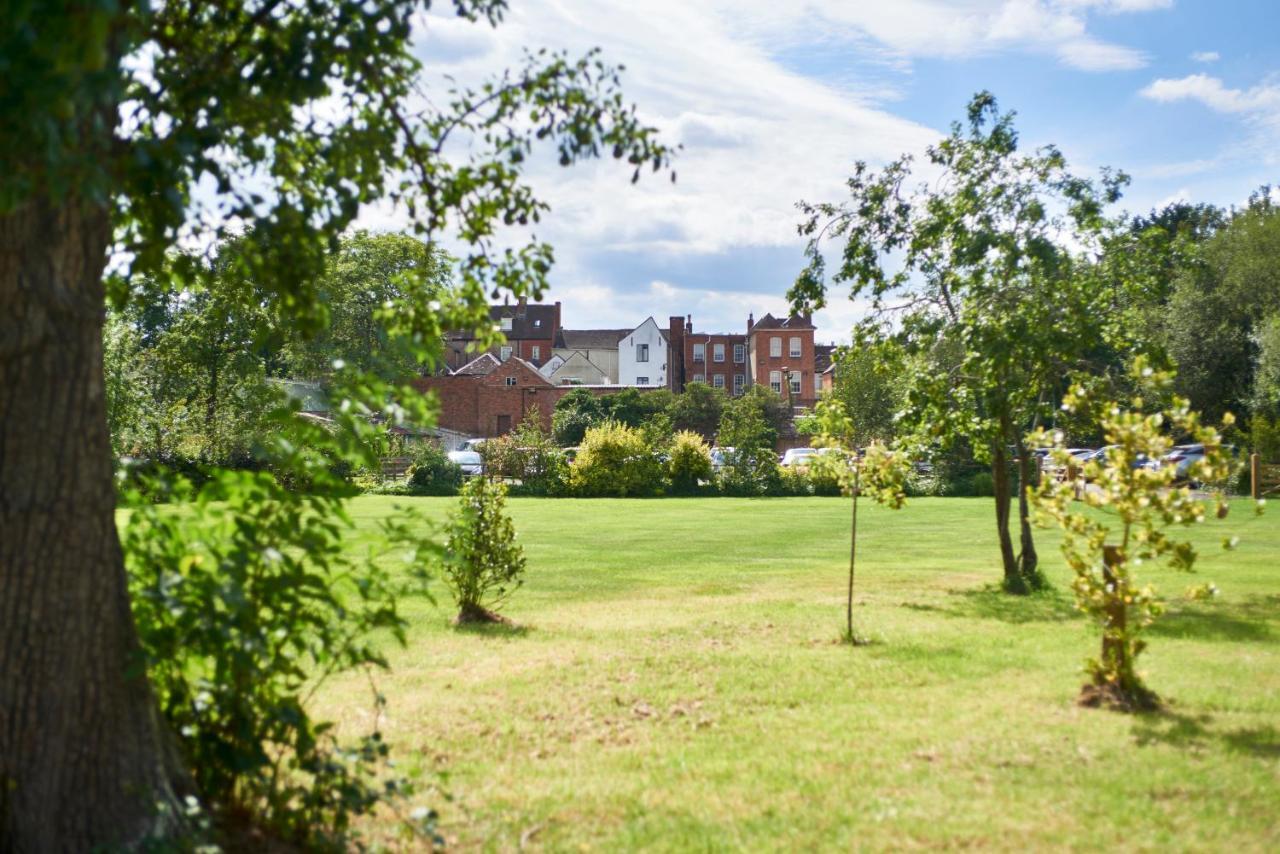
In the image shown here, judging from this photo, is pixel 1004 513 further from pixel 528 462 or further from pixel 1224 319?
pixel 1224 319

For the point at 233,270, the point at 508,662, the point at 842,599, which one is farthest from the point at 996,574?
the point at 233,270

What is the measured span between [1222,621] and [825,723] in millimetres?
6757

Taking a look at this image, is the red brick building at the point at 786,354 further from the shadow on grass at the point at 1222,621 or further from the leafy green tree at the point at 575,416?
the shadow on grass at the point at 1222,621

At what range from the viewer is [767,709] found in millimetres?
8070

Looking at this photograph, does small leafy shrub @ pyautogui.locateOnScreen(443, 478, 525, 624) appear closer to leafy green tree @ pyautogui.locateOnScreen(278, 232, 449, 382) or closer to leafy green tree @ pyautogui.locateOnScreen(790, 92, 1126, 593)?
leafy green tree @ pyautogui.locateOnScreen(790, 92, 1126, 593)

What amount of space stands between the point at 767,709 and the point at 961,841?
9.33 ft

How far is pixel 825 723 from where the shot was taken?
766cm

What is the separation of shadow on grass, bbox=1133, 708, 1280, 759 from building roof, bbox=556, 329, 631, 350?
296 ft

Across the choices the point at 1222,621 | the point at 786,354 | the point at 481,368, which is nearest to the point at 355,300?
the point at 481,368

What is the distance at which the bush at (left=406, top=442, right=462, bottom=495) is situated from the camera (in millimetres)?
42125

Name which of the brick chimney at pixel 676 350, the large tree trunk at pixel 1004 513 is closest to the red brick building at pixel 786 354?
the brick chimney at pixel 676 350

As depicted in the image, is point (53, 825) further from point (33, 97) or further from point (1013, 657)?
point (1013, 657)

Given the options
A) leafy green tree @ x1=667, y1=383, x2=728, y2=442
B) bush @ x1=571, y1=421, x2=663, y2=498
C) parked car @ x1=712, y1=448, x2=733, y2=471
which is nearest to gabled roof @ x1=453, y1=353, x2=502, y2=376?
leafy green tree @ x1=667, y1=383, x2=728, y2=442

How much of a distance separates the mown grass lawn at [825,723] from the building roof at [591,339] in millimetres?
83357
